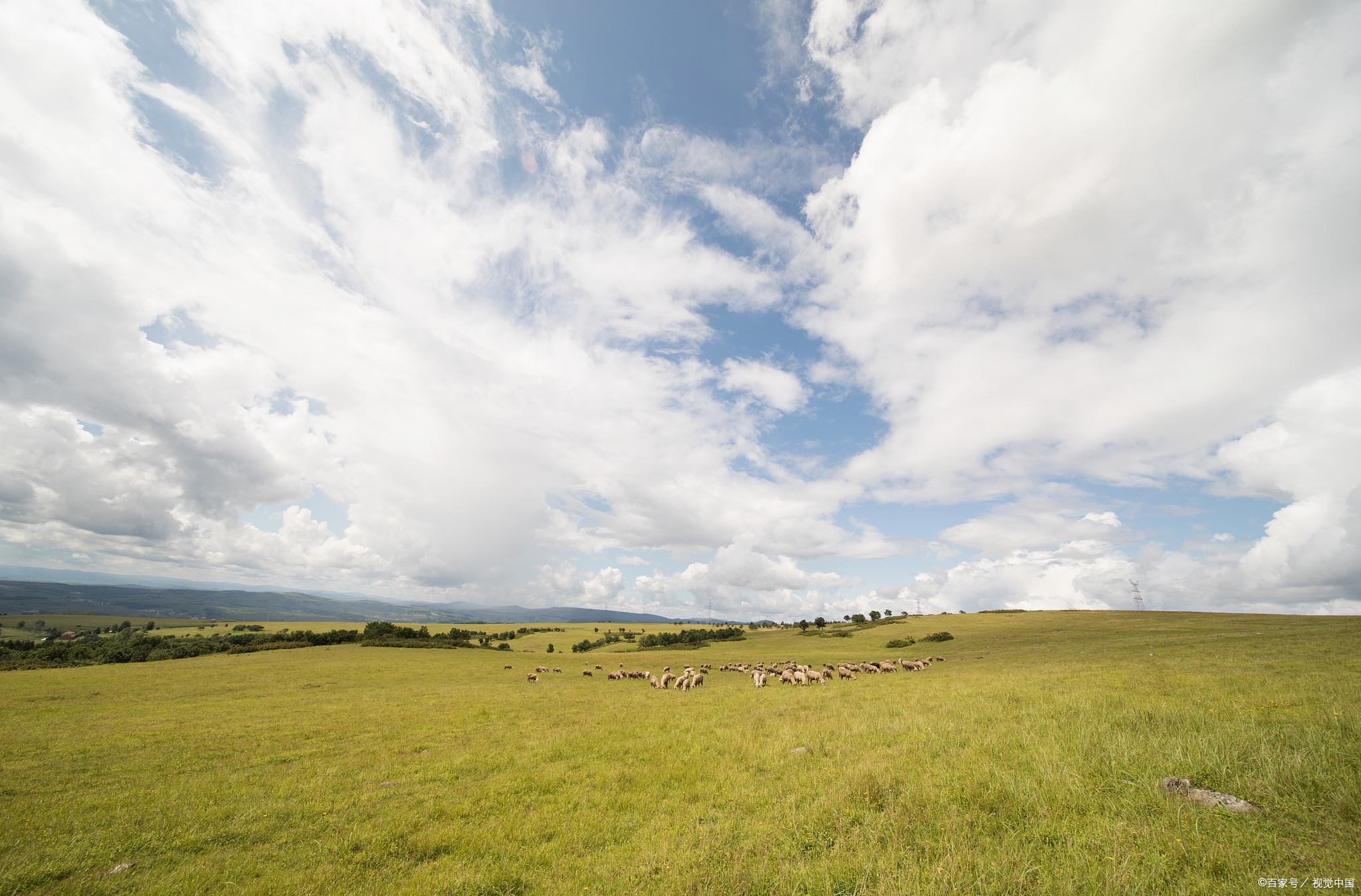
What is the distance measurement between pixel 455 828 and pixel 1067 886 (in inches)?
407

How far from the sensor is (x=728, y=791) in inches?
408

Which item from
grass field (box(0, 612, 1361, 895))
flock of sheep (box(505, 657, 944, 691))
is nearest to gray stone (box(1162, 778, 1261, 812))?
grass field (box(0, 612, 1361, 895))

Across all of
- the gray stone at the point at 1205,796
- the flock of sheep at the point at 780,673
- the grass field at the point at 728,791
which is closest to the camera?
the grass field at the point at 728,791

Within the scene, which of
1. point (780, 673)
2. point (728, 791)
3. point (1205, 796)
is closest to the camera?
point (1205, 796)

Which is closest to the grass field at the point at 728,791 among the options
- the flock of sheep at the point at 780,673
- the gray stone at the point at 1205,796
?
the gray stone at the point at 1205,796

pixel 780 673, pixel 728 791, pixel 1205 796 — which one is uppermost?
pixel 1205 796

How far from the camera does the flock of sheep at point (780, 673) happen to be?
99.6 ft

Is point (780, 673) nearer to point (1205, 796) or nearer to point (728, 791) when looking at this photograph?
point (728, 791)

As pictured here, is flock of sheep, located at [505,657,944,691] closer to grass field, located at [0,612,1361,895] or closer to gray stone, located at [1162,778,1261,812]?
grass field, located at [0,612,1361,895]

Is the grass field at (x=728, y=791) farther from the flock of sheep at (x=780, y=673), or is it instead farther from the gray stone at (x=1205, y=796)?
the flock of sheep at (x=780, y=673)

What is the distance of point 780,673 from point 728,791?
86.7 ft

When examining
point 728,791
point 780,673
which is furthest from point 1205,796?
point 780,673

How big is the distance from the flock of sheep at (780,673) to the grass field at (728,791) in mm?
9036

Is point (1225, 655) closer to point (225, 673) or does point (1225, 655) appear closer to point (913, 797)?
point (913, 797)
